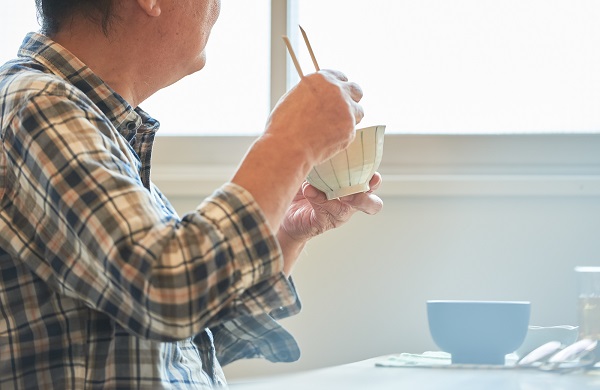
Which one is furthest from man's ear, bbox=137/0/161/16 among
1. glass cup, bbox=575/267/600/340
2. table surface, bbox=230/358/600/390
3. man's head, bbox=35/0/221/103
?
glass cup, bbox=575/267/600/340

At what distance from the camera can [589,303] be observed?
46.0 inches

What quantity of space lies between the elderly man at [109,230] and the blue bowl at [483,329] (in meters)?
0.21

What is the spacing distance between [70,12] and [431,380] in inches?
26.6

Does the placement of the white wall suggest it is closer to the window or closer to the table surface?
the window

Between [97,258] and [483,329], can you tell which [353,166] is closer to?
[483,329]

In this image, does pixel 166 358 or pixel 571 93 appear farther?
pixel 571 93

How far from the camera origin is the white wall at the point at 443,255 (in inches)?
69.4

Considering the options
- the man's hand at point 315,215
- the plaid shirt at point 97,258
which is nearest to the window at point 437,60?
the man's hand at point 315,215

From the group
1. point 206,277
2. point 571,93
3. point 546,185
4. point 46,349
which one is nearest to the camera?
point 206,277

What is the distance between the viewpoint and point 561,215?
5.80ft

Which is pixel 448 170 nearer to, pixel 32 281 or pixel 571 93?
pixel 571 93

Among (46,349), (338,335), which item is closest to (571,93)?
(338,335)

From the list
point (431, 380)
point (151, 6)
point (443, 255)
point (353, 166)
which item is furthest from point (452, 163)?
point (431, 380)

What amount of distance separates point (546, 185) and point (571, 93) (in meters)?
0.26
